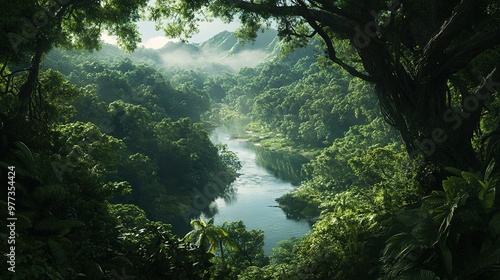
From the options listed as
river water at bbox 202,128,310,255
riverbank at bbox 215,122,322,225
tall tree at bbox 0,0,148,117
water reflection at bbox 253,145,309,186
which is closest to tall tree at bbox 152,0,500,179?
tall tree at bbox 0,0,148,117

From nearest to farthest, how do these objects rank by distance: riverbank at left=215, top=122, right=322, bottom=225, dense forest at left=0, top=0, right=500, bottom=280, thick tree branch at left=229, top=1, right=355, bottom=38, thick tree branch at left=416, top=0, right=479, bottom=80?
1. dense forest at left=0, top=0, right=500, bottom=280
2. thick tree branch at left=416, top=0, right=479, bottom=80
3. thick tree branch at left=229, top=1, right=355, bottom=38
4. riverbank at left=215, top=122, right=322, bottom=225

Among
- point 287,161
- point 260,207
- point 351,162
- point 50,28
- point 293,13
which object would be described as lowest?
point 351,162

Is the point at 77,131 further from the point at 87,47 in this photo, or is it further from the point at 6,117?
the point at 6,117

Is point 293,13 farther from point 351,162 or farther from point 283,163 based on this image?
point 283,163

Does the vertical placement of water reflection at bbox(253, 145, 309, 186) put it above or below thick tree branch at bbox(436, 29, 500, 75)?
above

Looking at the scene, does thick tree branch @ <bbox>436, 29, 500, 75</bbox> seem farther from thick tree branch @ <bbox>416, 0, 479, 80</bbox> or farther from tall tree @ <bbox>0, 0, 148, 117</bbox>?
tall tree @ <bbox>0, 0, 148, 117</bbox>

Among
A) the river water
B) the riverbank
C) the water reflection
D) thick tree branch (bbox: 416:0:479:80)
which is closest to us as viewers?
thick tree branch (bbox: 416:0:479:80)

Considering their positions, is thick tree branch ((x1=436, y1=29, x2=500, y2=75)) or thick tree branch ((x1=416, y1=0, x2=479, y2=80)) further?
thick tree branch ((x1=416, y1=0, x2=479, y2=80))

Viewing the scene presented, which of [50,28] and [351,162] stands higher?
[50,28]

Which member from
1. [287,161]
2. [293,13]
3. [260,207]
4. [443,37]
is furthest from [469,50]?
[287,161]
